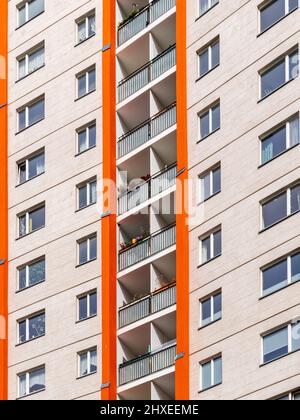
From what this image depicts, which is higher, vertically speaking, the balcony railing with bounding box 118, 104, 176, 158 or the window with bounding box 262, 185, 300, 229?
the balcony railing with bounding box 118, 104, 176, 158

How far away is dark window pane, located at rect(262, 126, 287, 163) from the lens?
70750 mm

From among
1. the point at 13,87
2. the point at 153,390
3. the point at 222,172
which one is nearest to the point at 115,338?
the point at 153,390

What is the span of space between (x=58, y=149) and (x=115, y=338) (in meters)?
10.3

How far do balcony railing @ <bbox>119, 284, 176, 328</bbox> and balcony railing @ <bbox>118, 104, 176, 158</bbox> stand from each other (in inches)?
284

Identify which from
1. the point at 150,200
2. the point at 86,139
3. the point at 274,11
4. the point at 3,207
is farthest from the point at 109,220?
the point at 274,11

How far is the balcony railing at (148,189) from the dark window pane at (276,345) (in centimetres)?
1147

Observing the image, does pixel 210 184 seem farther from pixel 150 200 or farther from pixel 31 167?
pixel 31 167

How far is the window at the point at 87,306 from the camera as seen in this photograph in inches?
3127

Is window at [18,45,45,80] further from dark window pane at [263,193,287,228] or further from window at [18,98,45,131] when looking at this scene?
dark window pane at [263,193,287,228]

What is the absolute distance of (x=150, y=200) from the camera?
260ft

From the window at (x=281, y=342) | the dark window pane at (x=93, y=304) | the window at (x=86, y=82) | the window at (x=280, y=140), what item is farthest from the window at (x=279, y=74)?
the dark window pane at (x=93, y=304)

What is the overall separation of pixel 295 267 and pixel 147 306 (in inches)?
449

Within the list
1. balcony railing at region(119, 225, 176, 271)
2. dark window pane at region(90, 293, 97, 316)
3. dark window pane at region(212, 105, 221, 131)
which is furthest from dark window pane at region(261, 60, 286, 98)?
dark window pane at region(90, 293, 97, 316)

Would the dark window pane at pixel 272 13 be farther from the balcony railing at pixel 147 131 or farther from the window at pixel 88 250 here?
the window at pixel 88 250
